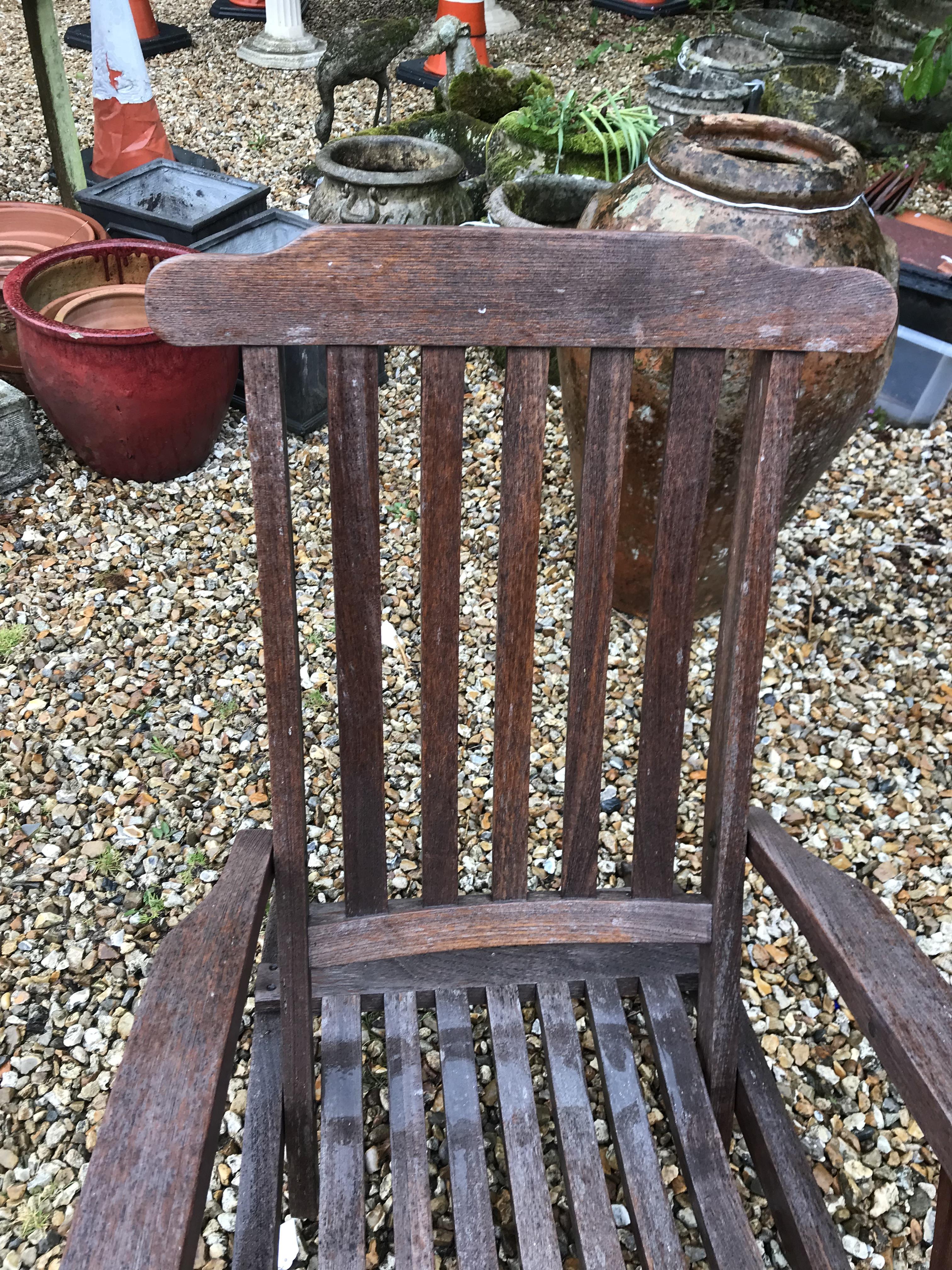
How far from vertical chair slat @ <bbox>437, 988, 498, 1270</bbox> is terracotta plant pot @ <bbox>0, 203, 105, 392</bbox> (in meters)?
2.83

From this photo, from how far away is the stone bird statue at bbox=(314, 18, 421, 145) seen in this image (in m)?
4.52

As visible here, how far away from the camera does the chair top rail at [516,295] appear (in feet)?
3.15

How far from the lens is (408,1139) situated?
45.6 inches

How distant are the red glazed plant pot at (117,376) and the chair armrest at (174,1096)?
1938mm

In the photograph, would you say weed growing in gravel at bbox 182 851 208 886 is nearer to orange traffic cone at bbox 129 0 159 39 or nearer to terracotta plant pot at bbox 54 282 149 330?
terracotta plant pot at bbox 54 282 149 330

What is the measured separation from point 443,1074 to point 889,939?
0.57 metres

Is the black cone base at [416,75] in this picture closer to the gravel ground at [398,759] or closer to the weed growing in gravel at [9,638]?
the gravel ground at [398,759]

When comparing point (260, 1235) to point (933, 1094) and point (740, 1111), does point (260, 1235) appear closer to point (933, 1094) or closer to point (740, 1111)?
point (740, 1111)

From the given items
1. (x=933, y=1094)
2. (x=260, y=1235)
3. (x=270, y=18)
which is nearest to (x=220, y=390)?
(x=260, y=1235)

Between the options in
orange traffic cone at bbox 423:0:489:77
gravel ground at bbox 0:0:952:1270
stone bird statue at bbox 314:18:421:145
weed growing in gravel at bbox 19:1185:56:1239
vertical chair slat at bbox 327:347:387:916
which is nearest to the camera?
vertical chair slat at bbox 327:347:387:916

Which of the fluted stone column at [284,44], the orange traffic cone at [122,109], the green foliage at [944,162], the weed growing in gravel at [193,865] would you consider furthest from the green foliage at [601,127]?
the fluted stone column at [284,44]

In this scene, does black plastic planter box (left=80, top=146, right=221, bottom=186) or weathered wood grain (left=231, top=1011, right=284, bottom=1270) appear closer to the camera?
weathered wood grain (left=231, top=1011, right=284, bottom=1270)

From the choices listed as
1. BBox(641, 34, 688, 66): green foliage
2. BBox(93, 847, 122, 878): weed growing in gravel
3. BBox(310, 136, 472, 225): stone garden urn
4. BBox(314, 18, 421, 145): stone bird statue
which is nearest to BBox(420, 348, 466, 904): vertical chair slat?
BBox(93, 847, 122, 878): weed growing in gravel

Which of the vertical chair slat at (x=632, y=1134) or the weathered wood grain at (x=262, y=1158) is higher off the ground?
the weathered wood grain at (x=262, y=1158)
